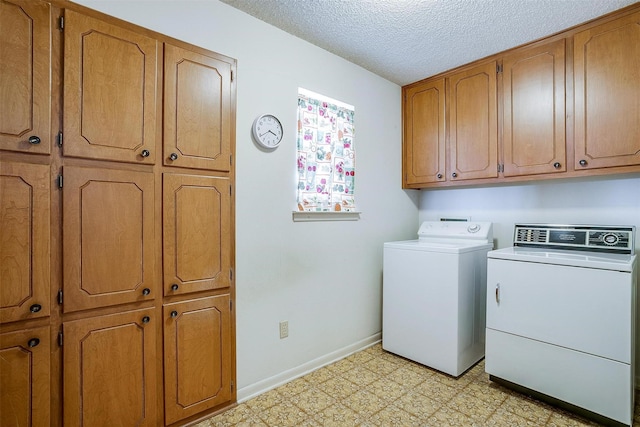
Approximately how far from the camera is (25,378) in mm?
1310

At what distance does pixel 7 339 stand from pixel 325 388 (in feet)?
5.61

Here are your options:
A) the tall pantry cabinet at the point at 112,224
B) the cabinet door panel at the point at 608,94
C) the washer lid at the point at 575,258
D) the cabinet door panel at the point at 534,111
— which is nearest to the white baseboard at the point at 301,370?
the tall pantry cabinet at the point at 112,224

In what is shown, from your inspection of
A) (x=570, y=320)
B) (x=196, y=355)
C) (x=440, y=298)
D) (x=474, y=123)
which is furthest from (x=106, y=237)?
(x=474, y=123)

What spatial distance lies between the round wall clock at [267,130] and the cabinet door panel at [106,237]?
0.71m

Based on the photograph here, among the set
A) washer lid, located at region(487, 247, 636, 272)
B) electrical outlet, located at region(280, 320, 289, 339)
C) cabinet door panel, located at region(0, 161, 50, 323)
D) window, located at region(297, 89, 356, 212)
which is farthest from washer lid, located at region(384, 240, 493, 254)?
cabinet door panel, located at region(0, 161, 50, 323)

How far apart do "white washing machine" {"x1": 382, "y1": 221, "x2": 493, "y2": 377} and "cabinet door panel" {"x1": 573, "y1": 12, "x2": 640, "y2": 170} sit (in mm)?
887

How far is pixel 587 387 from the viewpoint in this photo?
1.80 meters

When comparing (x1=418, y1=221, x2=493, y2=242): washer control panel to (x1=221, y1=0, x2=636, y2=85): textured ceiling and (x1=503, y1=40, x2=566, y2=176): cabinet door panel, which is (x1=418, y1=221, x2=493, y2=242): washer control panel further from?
(x1=221, y1=0, x2=636, y2=85): textured ceiling

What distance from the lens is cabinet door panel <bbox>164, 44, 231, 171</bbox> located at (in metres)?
1.70

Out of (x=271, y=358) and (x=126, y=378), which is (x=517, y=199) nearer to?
(x=271, y=358)

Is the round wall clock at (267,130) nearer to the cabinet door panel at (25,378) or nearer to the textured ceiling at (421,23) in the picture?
the textured ceiling at (421,23)

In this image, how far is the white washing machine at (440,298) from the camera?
229 cm

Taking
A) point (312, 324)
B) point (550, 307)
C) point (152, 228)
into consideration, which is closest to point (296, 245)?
point (312, 324)

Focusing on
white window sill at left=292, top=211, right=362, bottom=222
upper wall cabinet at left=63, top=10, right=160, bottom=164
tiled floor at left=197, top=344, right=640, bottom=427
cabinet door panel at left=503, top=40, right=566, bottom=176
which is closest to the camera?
upper wall cabinet at left=63, top=10, right=160, bottom=164
